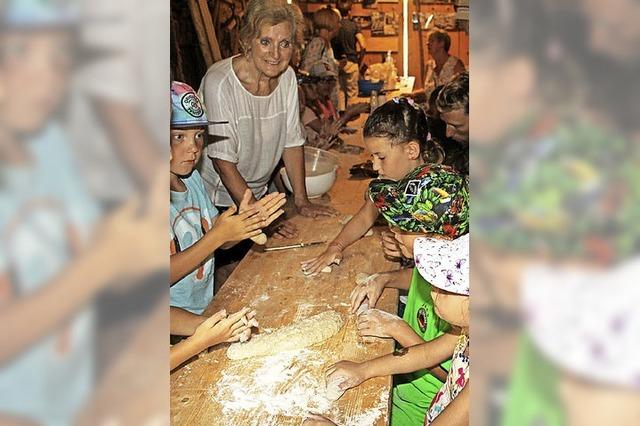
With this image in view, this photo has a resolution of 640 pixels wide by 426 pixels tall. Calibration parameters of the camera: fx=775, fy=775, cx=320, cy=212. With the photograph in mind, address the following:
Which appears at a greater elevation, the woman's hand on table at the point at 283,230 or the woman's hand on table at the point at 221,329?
the woman's hand on table at the point at 221,329

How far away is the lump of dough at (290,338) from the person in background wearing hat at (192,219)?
0.39 metres

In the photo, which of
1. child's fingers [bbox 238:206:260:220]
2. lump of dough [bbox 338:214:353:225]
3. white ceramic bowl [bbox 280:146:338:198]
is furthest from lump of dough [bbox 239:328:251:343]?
white ceramic bowl [bbox 280:146:338:198]

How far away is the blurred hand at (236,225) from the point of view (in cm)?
231

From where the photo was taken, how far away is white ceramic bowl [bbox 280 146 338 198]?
3.53 metres

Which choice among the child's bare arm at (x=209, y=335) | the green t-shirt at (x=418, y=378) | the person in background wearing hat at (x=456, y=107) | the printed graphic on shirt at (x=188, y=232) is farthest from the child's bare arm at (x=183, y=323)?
the person in background wearing hat at (x=456, y=107)

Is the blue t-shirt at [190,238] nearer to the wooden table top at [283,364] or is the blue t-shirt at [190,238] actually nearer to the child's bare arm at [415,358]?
the wooden table top at [283,364]

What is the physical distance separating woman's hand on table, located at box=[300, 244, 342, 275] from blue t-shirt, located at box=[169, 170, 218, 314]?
32 cm

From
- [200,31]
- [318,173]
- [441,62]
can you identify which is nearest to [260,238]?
[318,173]
